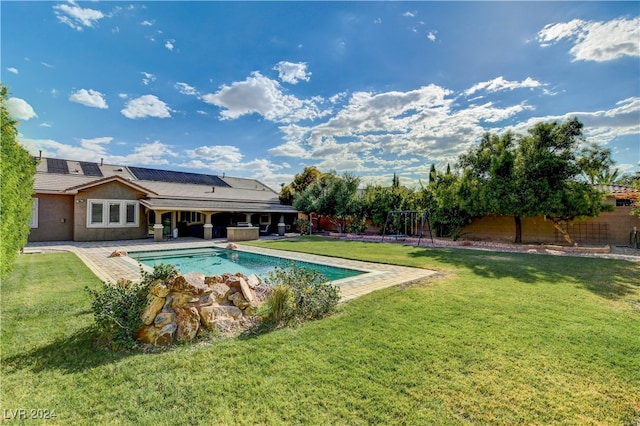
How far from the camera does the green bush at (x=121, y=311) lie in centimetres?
431

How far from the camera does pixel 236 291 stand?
5.89 metres

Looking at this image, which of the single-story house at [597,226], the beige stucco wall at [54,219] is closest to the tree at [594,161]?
the single-story house at [597,226]

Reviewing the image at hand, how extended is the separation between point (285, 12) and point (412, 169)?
24.5m

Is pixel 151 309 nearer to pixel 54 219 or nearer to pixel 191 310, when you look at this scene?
pixel 191 310

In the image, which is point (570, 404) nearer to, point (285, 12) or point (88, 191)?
point (285, 12)

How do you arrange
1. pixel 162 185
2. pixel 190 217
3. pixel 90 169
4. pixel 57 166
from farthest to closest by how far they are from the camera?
pixel 90 169 < pixel 162 185 < pixel 57 166 < pixel 190 217

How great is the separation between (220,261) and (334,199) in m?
12.8

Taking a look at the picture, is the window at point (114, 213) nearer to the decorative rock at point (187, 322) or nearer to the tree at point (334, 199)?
the tree at point (334, 199)

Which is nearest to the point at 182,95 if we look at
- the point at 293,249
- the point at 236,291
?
the point at 293,249

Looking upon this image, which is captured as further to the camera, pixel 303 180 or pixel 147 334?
pixel 303 180

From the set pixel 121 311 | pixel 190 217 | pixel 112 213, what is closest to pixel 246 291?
pixel 121 311

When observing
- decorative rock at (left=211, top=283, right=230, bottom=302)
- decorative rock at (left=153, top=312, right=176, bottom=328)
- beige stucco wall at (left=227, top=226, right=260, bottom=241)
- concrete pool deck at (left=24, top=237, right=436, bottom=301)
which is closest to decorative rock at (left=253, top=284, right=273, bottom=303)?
decorative rock at (left=211, top=283, right=230, bottom=302)

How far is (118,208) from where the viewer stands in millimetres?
19625

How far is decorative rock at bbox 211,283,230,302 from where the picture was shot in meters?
5.60
